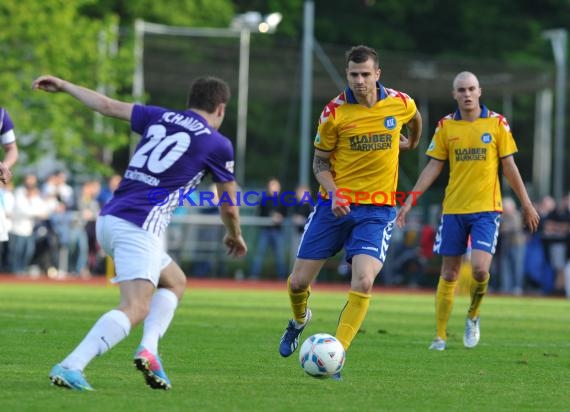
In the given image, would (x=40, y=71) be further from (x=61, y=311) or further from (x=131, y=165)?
(x=131, y=165)

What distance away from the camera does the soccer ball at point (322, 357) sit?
8875mm

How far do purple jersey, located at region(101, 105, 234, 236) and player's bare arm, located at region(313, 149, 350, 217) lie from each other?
1671 millimetres

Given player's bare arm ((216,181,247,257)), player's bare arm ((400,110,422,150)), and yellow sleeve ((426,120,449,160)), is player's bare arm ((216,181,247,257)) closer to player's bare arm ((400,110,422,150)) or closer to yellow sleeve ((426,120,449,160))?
player's bare arm ((400,110,422,150))

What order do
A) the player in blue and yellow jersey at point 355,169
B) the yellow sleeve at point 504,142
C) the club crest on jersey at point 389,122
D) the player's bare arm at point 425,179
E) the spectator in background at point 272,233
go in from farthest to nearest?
the spectator in background at point 272,233
the yellow sleeve at point 504,142
the player's bare arm at point 425,179
the club crest on jersey at point 389,122
the player in blue and yellow jersey at point 355,169

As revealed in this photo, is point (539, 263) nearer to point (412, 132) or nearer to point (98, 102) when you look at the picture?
point (412, 132)

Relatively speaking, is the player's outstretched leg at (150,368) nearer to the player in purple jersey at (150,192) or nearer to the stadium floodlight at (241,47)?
the player in purple jersey at (150,192)

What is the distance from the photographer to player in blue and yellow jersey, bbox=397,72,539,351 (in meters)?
12.2

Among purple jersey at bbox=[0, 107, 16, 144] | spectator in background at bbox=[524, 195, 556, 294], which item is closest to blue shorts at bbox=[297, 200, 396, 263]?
purple jersey at bbox=[0, 107, 16, 144]

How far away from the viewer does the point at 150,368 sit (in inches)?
308

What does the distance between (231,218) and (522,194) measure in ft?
15.2

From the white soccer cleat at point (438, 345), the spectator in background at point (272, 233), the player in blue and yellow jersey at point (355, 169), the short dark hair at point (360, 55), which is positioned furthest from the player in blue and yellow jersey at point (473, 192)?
the spectator in background at point (272, 233)

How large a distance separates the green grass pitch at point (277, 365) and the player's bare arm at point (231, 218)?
3.05ft

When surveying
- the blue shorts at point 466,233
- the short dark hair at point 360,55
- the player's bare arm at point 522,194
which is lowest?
the blue shorts at point 466,233

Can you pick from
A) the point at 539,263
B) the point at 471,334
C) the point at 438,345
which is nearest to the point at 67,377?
the point at 438,345
